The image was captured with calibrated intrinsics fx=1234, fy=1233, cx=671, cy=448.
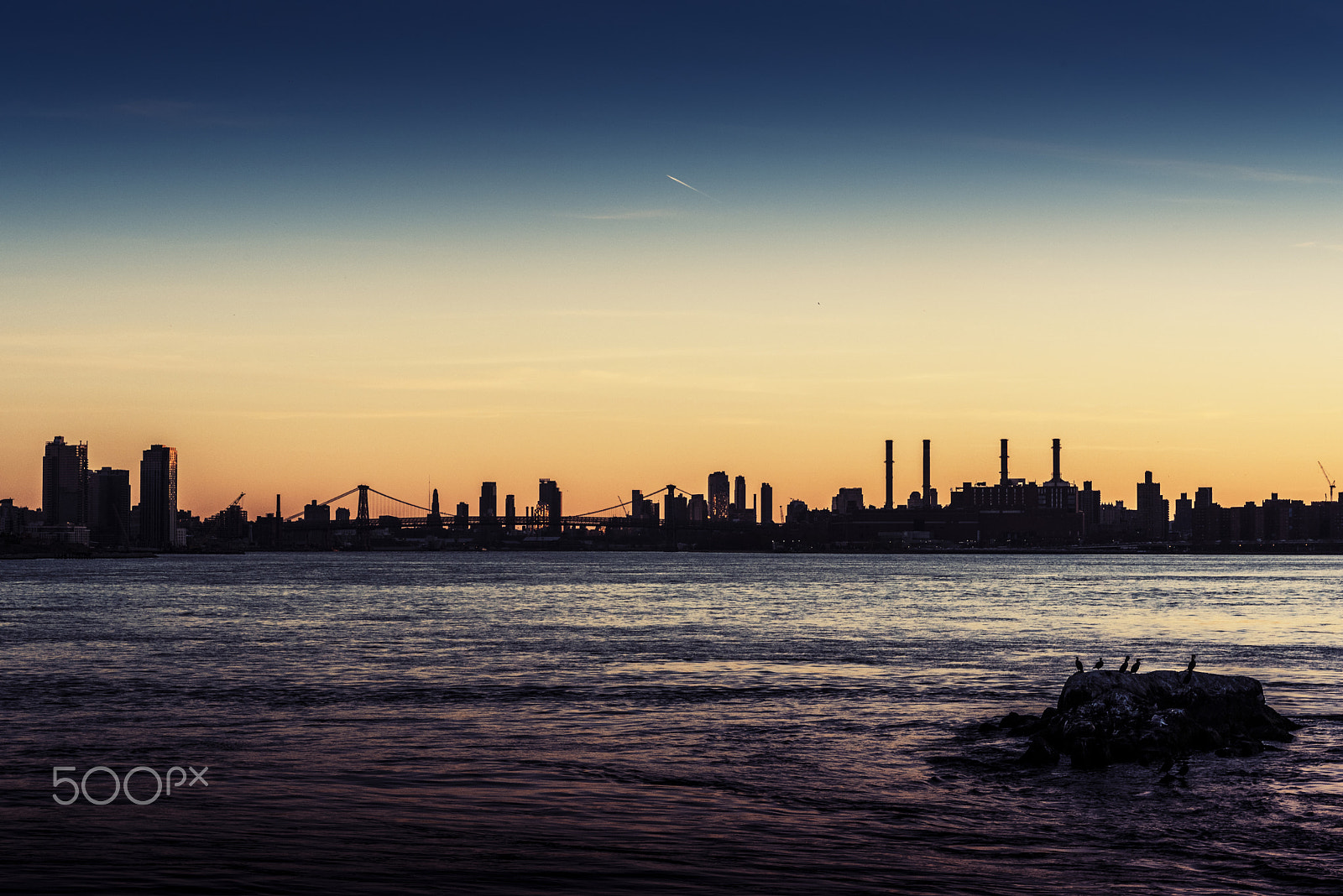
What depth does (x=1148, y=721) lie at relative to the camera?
19.0m

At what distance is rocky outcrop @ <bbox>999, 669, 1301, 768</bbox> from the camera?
59.7ft

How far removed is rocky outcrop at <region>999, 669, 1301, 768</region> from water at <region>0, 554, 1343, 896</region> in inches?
19.2

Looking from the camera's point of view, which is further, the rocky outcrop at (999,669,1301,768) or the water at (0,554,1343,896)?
the rocky outcrop at (999,669,1301,768)

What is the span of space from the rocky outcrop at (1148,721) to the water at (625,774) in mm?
489

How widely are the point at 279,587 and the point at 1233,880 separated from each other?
88.5 metres

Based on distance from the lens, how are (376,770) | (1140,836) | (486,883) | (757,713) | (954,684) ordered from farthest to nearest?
(954,684), (757,713), (376,770), (1140,836), (486,883)

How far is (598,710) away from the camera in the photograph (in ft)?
→ 76.0

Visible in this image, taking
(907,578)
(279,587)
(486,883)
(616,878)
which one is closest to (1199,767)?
(616,878)

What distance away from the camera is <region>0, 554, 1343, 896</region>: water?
1191 cm

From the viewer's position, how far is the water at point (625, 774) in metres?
11.9

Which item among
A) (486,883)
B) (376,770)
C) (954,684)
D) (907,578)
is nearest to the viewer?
(486,883)

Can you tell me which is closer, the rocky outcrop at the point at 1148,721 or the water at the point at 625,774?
the water at the point at 625,774

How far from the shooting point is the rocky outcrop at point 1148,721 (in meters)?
18.2

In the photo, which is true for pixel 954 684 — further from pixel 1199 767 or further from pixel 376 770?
pixel 376 770
